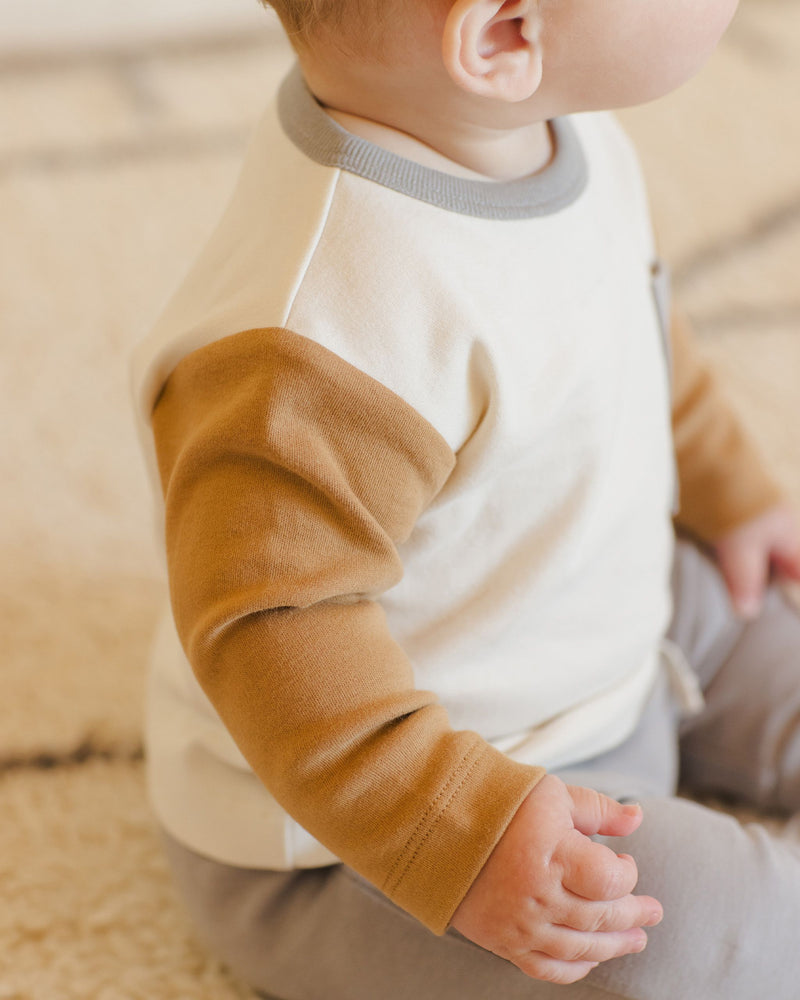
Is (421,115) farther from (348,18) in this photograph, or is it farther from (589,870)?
(589,870)

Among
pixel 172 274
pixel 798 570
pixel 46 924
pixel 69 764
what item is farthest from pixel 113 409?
pixel 798 570

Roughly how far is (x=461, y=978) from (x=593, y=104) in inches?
15.2

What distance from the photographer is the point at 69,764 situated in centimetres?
67

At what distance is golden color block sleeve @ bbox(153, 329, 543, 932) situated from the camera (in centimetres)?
43

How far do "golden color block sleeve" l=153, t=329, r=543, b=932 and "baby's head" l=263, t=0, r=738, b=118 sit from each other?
12 cm

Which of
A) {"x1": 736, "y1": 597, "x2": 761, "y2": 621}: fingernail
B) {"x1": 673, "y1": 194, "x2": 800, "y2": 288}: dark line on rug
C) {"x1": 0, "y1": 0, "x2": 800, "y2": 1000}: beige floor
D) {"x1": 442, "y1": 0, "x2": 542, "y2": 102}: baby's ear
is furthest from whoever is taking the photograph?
{"x1": 673, "y1": 194, "x2": 800, "y2": 288}: dark line on rug

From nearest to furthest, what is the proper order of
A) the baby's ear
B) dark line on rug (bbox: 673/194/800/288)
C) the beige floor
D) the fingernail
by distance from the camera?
the baby's ear → the beige floor → the fingernail → dark line on rug (bbox: 673/194/800/288)

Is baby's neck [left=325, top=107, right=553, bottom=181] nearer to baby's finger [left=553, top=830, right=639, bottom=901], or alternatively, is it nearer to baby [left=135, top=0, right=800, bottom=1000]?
baby [left=135, top=0, right=800, bottom=1000]

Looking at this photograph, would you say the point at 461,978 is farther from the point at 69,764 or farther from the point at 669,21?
the point at 669,21

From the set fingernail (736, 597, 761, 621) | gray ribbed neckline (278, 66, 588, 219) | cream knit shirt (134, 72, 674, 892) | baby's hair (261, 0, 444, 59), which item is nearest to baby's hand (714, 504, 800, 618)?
fingernail (736, 597, 761, 621)

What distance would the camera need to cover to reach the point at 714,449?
0.72 meters

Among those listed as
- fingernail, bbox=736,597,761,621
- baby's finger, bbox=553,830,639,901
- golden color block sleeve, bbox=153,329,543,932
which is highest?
golden color block sleeve, bbox=153,329,543,932

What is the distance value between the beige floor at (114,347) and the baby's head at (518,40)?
0.43 metres

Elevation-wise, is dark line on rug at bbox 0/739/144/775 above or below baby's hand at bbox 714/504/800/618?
below
